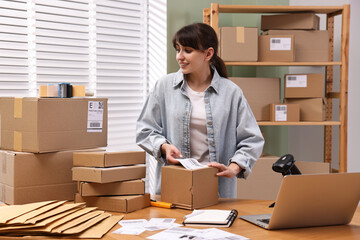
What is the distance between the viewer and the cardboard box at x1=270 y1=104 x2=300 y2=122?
318 centimetres

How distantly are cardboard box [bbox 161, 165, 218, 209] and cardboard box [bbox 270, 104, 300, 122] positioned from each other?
1493 millimetres

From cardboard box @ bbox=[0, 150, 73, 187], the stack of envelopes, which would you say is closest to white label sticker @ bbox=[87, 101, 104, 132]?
cardboard box @ bbox=[0, 150, 73, 187]

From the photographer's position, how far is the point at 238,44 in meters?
3.14

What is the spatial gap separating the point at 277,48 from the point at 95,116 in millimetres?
1634

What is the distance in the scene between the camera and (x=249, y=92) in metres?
3.19

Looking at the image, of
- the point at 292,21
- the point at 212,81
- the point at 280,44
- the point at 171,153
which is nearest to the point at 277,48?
the point at 280,44

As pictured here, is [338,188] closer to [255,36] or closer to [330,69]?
[255,36]

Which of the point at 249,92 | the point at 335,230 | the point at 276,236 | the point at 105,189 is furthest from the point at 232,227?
the point at 249,92

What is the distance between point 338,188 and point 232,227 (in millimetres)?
368

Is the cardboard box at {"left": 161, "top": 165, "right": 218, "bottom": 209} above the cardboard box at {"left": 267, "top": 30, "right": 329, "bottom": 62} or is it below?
below

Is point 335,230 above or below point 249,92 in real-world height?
below

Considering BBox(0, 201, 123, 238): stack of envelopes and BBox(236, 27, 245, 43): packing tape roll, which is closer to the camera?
BBox(0, 201, 123, 238): stack of envelopes

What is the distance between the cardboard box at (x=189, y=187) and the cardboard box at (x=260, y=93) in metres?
1.49

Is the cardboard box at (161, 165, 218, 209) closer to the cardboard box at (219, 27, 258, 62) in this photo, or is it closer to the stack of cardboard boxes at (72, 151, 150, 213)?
the stack of cardboard boxes at (72, 151, 150, 213)
